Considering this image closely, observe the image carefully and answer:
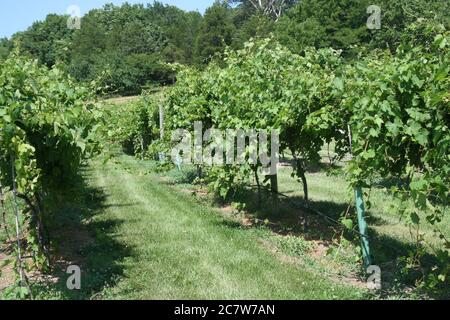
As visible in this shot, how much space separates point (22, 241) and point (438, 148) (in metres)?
Answer: 5.53

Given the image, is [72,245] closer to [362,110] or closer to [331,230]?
[331,230]

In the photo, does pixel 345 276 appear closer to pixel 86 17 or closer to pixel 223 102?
pixel 223 102

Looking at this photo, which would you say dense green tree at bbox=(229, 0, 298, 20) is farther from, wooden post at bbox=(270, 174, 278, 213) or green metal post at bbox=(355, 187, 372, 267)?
green metal post at bbox=(355, 187, 372, 267)

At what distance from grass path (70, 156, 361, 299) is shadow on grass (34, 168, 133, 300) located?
4 centimetres

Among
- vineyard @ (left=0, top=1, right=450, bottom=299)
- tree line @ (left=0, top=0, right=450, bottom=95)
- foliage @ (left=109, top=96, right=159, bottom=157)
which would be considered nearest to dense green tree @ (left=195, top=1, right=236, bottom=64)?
tree line @ (left=0, top=0, right=450, bottom=95)

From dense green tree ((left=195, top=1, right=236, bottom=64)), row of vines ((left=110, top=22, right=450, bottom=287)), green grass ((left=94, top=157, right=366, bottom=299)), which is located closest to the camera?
row of vines ((left=110, top=22, right=450, bottom=287))

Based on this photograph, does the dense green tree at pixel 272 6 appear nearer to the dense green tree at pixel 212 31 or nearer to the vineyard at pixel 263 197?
the dense green tree at pixel 212 31

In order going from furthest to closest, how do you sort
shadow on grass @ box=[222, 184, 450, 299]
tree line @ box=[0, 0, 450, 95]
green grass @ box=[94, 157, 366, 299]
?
tree line @ box=[0, 0, 450, 95] < shadow on grass @ box=[222, 184, 450, 299] < green grass @ box=[94, 157, 366, 299]

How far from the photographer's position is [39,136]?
17.6 ft

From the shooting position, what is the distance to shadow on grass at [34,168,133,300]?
208 inches

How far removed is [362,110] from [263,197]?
5309 millimetres

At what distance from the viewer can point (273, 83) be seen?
22.8 feet

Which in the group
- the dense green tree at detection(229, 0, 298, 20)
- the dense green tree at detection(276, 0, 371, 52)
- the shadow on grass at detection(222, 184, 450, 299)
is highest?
the dense green tree at detection(229, 0, 298, 20)

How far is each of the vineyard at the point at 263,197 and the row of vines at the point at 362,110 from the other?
18 millimetres
